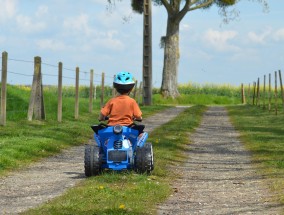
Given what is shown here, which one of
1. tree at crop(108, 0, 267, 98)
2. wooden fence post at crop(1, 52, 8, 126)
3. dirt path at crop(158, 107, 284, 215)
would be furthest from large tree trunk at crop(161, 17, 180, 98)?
dirt path at crop(158, 107, 284, 215)

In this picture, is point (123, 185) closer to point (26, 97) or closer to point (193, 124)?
point (193, 124)

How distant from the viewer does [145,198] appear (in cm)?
1054

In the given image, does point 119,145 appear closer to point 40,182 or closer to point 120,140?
Answer: point 120,140

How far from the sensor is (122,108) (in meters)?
12.4

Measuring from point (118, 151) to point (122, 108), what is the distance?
26.3 inches

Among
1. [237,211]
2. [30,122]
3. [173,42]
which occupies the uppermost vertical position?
[173,42]

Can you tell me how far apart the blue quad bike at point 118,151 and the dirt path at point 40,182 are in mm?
429

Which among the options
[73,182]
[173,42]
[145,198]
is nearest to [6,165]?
[73,182]

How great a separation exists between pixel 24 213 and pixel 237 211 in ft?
8.45

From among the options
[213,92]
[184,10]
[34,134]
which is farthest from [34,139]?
[213,92]

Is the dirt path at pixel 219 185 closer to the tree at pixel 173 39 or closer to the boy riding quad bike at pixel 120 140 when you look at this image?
the boy riding quad bike at pixel 120 140

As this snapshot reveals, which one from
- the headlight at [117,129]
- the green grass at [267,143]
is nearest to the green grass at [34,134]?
the headlight at [117,129]

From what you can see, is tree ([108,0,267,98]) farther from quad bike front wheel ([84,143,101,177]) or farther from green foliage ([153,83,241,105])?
quad bike front wheel ([84,143,101,177])

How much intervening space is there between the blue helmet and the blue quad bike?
0.61 m
